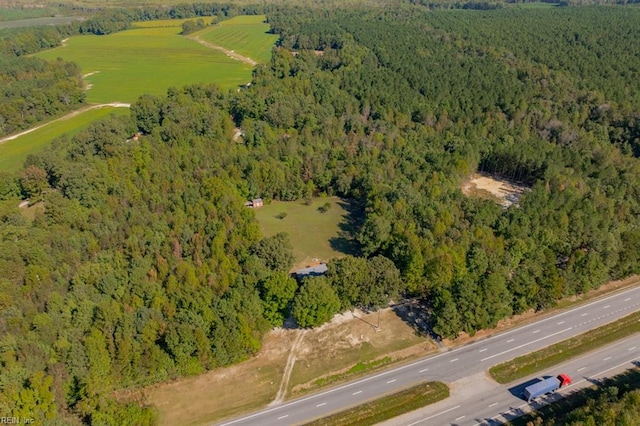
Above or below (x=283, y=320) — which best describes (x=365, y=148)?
above

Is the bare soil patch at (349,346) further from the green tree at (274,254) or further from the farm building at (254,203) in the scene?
the farm building at (254,203)

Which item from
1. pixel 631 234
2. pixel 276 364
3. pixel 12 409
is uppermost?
pixel 631 234

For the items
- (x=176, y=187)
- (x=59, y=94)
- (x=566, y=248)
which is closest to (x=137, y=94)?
(x=59, y=94)

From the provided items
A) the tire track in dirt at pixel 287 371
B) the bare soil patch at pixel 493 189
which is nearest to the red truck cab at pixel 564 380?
the tire track in dirt at pixel 287 371

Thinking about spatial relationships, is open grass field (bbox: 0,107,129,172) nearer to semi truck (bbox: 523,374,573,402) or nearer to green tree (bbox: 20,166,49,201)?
green tree (bbox: 20,166,49,201)

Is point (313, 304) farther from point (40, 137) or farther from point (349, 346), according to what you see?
point (40, 137)

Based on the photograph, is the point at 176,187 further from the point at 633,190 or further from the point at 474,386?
the point at 633,190
